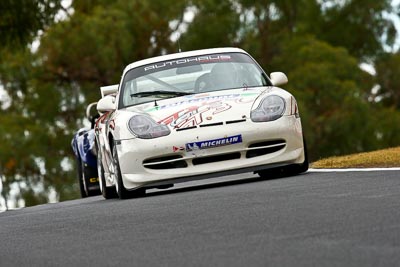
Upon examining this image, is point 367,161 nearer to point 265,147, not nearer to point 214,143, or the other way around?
point 265,147

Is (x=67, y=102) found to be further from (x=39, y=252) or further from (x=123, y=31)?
(x=39, y=252)

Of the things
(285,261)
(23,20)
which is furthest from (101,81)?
(285,261)

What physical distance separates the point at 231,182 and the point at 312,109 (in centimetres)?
3563

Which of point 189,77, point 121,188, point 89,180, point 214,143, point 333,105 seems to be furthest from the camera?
point 333,105

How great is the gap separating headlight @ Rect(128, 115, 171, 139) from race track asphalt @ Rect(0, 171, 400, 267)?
1.04 m

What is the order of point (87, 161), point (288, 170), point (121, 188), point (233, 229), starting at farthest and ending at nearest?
1. point (87, 161)
2. point (288, 170)
3. point (121, 188)
4. point (233, 229)

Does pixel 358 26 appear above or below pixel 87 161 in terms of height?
above

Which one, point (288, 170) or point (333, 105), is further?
point (333, 105)

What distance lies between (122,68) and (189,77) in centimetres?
3444

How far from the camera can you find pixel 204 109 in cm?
1264

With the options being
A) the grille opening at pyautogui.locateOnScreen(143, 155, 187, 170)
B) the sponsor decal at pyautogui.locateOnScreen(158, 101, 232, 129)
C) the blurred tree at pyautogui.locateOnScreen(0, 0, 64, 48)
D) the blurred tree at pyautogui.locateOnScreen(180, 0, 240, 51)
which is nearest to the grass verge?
the sponsor decal at pyautogui.locateOnScreen(158, 101, 232, 129)

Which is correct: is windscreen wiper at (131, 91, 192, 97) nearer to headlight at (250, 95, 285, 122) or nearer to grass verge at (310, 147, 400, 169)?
headlight at (250, 95, 285, 122)

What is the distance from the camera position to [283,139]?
12.7m

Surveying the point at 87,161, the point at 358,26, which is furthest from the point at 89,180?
the point at 358,26
